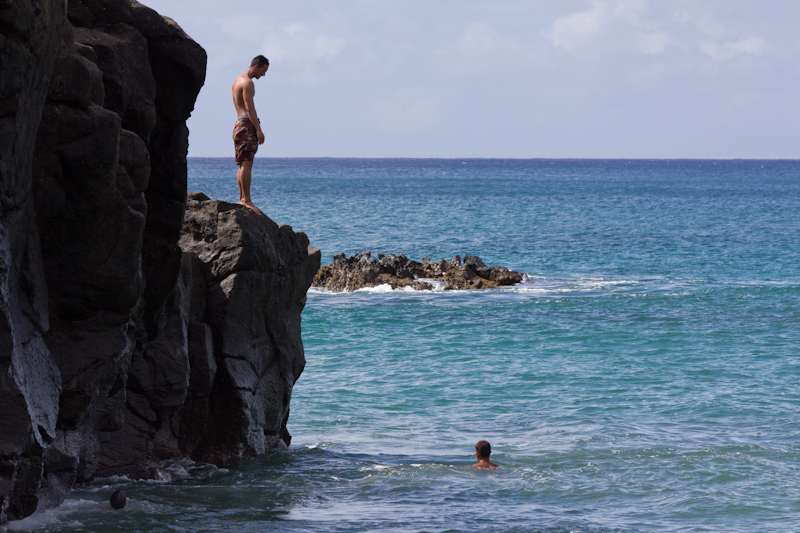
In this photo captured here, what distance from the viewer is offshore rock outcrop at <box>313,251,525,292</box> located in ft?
116

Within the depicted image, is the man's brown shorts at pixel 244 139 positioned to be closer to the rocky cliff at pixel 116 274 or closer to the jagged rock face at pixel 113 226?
the rocky cliff at pixel 116 274

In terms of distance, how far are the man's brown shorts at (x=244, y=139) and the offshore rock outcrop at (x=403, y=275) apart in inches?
840

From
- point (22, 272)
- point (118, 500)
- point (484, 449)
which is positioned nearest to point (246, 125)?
point (22, 272)

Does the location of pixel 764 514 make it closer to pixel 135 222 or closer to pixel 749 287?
pixel 135 222

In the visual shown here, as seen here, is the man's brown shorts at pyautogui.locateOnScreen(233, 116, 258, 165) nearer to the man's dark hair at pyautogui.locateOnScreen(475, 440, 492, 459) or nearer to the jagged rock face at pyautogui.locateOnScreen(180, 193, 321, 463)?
the jagged rock face at pyautogui.locateOnScreen(180, 193, 321, 463)

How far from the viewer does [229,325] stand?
1302 centimetres

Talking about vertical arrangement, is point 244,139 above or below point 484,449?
above

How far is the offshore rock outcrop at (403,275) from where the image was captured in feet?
116

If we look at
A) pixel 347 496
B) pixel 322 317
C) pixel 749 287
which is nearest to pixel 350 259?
pixel 322 317

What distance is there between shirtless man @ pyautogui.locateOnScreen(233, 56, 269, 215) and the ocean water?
444 centimetres

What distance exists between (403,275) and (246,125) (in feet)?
75.2

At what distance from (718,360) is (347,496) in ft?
45.8

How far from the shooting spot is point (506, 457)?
15.3 m

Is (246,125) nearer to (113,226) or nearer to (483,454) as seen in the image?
(113,226)
